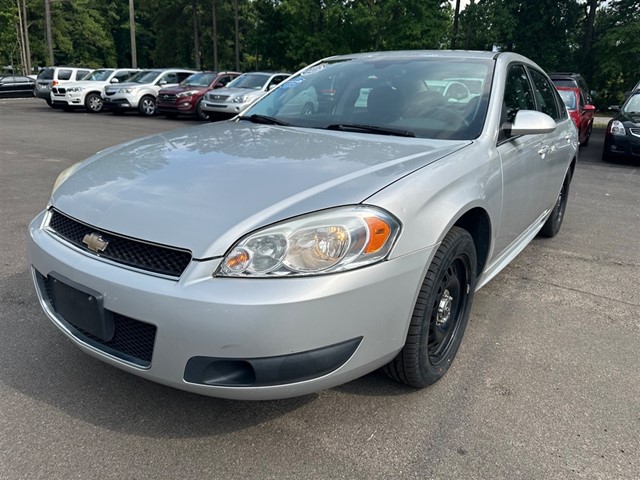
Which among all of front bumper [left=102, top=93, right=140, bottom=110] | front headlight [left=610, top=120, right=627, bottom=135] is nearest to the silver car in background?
front headlight [left=610, top=120, right=627, bottom=135]

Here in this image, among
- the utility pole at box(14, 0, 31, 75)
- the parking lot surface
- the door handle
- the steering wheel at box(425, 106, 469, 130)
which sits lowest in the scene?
the parking lot surface

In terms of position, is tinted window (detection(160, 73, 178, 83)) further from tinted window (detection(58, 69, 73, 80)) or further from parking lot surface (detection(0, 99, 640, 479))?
parking lot surface (detection(0, 99, 640, 479))

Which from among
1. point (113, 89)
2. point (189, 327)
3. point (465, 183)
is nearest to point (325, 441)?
point (189, 327)

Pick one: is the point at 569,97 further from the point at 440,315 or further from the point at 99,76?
the point at 99,76

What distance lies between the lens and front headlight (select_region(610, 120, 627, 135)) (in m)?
10.1

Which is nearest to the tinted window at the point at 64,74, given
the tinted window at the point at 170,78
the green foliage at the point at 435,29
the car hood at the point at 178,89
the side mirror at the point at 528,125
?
the tinted window at the point at 170,78

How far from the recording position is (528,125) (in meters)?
2.96

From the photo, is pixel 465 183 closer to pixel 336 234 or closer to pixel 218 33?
pixel 336 234

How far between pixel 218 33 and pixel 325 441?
163 feet

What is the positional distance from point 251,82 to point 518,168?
15.2 m

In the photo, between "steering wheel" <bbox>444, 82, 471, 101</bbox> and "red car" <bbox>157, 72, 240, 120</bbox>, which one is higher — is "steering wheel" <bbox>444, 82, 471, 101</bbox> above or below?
above

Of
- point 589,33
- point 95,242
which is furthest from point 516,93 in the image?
point 589,33

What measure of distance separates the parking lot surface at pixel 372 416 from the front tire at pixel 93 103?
18413 millimetres

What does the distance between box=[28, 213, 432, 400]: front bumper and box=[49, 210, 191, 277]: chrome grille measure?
4 centimetres
